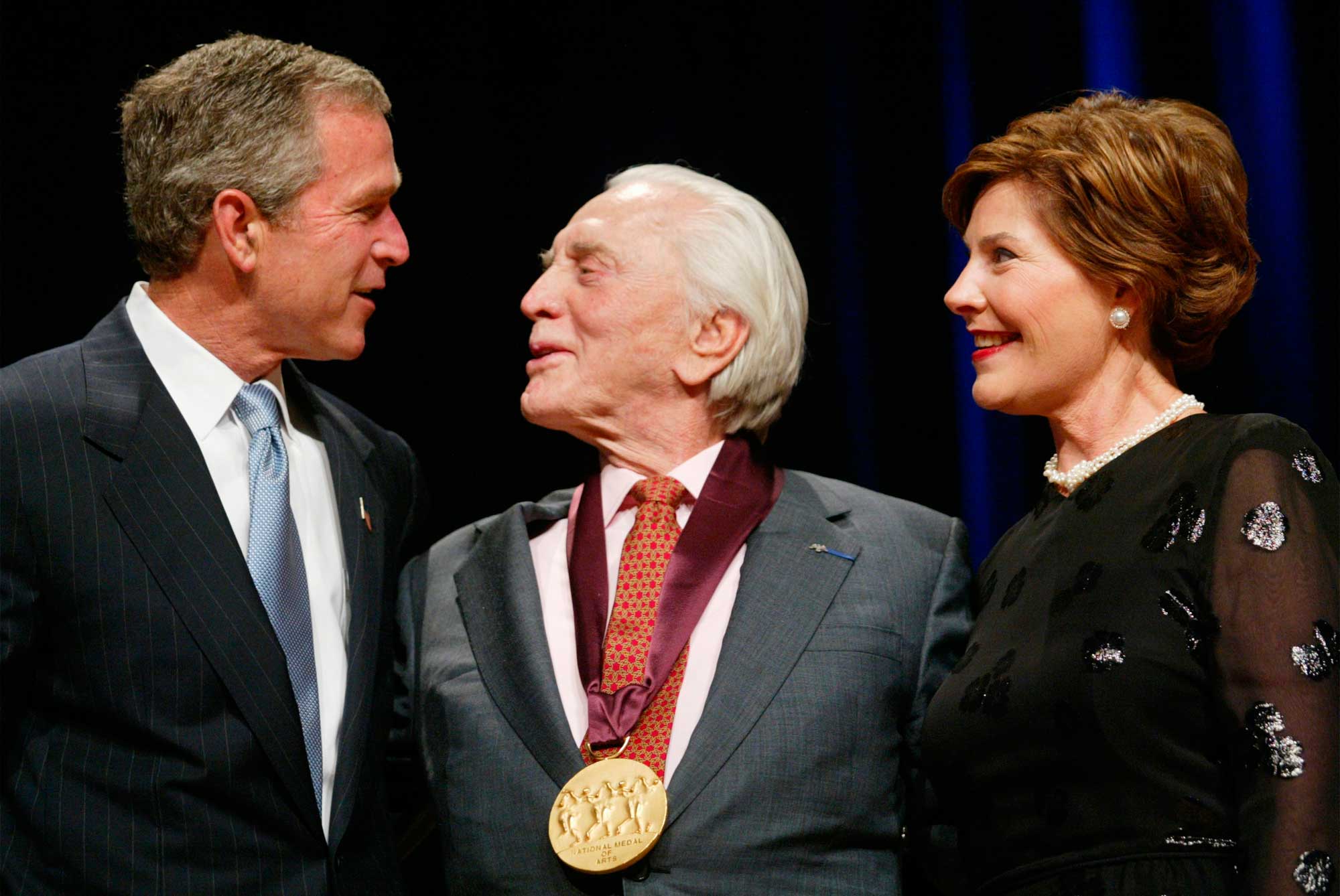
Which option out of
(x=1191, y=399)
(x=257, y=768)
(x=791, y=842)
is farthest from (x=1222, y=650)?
(x=257, y=768)

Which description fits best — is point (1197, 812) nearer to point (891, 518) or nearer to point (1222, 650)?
point (1222, 650)

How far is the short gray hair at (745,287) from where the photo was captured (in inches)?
108

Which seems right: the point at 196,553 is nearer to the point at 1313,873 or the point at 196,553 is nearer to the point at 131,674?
the point at 131,674

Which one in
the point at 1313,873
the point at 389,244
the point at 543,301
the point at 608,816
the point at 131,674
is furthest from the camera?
the point at 543,301

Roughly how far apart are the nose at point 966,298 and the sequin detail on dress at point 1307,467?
1.91 feet

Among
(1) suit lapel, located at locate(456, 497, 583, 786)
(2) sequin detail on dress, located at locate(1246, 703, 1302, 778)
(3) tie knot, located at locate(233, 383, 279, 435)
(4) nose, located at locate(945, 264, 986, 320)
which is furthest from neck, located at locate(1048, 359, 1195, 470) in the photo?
(3) tie knot, located at locate(233, 383, 279, 435)

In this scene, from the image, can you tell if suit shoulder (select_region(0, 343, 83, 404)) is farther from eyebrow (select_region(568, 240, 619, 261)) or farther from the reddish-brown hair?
the reddish-brown hair

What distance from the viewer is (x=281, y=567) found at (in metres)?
2.29

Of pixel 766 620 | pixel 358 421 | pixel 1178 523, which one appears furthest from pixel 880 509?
pixel 358 421

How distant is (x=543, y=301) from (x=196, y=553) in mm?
880

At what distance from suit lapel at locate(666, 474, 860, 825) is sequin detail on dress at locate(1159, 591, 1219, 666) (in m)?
0.62

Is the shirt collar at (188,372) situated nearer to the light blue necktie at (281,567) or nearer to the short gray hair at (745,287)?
the light blue necktie at (281,567)

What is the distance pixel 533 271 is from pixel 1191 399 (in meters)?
1.85

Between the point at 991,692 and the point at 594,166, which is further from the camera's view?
the point at 594,166
